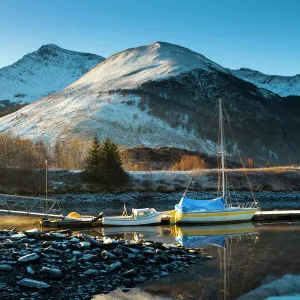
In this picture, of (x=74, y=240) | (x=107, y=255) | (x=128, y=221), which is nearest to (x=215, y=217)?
(x=128, y=221)

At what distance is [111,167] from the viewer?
230ft

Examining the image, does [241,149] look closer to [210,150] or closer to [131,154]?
[210,150]

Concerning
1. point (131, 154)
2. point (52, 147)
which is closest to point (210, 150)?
point (131, 154)

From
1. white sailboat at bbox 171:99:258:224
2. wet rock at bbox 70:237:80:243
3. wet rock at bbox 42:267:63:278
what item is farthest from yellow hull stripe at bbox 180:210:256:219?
wet rock at bbox 42:267:63:278

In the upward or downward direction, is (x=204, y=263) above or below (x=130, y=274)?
below

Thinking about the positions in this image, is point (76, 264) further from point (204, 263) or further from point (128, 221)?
point (128, 221)

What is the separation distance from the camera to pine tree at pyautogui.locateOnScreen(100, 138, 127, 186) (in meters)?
69.7

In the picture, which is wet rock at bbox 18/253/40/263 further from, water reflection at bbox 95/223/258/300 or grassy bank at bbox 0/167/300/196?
grassy bank at bbox 0/167/300/196

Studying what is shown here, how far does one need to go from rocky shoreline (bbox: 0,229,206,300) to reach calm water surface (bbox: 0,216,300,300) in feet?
3.05

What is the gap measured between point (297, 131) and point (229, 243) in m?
174

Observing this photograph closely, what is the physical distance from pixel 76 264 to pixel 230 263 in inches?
339

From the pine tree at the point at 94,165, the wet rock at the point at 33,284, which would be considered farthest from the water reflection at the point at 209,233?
the pine tree at the point at 94,165

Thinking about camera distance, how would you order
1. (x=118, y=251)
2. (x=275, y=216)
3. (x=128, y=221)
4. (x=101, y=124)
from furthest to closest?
(x=101, y=124) → (x=275, y=216) → (x=128, y=221) → (x=118, y=251)

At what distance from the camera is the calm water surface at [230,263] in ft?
61.8
